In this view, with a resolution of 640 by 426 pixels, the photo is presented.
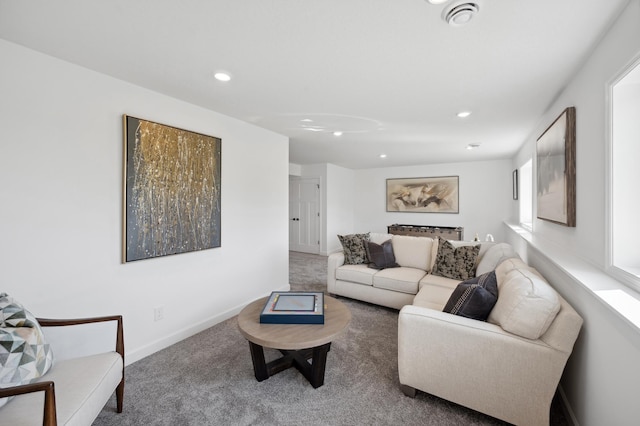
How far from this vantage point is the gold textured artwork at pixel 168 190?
214 cm

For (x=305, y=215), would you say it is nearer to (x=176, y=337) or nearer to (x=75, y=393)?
(x=176, y=337)

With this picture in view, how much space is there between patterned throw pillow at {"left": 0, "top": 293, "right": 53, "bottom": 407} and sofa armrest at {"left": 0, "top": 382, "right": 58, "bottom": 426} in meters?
0.24

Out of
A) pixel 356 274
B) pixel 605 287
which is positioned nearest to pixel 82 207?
pixel 356 274

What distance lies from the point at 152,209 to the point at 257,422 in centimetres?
176

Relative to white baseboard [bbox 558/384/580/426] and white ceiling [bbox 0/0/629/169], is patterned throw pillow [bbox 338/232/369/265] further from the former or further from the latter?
white baseboard [bbox 558/384/580/426]

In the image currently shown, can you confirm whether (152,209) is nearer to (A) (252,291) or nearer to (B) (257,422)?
(A) (252,291)

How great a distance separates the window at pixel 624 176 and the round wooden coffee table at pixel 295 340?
5.17ft

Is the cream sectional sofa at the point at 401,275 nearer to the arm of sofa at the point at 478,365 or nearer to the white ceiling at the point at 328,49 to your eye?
the arm of sofa at the point at 478,365

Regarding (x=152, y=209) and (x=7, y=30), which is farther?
(x=152, y=209)

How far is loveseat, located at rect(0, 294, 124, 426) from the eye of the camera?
3.35 ft

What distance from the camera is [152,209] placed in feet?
7.41

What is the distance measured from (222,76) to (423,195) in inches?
218

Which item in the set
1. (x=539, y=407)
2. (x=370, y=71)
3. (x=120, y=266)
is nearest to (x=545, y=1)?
(x=370, y=71)

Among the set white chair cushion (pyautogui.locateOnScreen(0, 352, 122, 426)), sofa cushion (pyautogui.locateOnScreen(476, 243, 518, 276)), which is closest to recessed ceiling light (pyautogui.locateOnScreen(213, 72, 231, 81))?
white chair cushion (pyautogui.locateOnScreen(0, 352, 122, 426))
